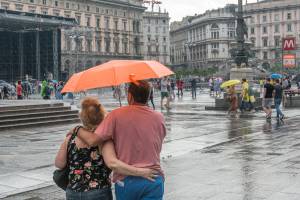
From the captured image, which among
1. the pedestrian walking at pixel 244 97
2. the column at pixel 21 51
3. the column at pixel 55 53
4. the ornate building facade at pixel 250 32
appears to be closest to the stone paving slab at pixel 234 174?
the pedestrian walking at pixel 244 97

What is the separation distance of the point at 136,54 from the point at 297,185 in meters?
100

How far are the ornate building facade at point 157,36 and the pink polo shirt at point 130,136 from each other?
4883 inches

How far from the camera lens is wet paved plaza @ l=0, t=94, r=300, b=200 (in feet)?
25.2

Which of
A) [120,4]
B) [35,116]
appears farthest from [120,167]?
[120,4]

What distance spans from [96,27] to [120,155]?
→ 93.5 m

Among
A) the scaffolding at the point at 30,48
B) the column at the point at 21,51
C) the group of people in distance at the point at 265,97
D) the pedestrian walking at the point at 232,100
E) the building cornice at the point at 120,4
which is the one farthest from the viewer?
the building cornice at the point at 120,4

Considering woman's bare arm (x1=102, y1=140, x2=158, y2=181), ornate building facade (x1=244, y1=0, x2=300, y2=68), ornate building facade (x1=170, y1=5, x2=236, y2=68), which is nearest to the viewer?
woman's bare arm (x1=102, y1=140, x2=158, y2=181)

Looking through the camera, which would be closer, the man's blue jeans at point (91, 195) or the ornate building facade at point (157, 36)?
the man's blue jeans at point (91, 195)

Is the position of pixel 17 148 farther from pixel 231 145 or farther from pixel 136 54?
pixel 136 54

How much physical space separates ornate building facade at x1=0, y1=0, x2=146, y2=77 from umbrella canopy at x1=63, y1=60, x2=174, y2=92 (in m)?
75.8

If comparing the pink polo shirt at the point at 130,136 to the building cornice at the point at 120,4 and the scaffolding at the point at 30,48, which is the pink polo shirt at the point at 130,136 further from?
the building cornice at the point at 120,4

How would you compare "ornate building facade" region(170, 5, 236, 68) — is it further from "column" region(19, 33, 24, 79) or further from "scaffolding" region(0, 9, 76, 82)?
"column" region(19, 33, 24, 79)

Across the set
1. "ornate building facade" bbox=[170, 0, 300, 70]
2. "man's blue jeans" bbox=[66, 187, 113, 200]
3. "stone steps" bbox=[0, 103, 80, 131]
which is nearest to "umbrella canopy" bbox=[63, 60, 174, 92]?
"man's blue jeans" bbox=[66, 187, 113, 200]

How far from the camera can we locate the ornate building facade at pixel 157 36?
129 m
